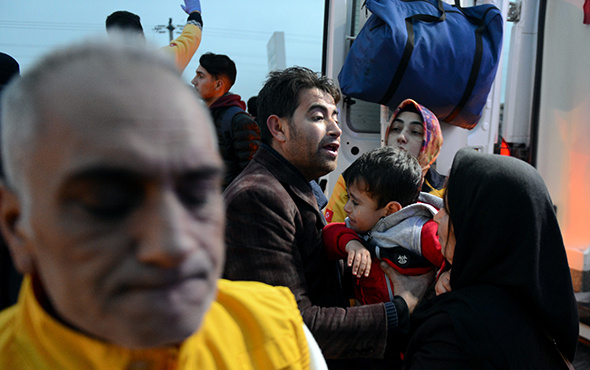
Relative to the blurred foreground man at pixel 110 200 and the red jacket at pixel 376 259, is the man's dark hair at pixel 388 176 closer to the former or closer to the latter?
the red jacket at pixel 376 259

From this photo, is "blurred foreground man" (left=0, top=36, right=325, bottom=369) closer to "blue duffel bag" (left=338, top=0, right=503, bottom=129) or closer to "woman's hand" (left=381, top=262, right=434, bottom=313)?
"woman's hand" (left=381, top=262, right=434, bottom=313)

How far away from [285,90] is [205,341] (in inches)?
57.8

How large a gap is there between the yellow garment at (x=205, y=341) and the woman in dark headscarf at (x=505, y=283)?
57 centimetres

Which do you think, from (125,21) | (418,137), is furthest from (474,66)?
(125,21)

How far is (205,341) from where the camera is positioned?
→ 681mm

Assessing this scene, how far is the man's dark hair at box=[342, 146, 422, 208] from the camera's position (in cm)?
183

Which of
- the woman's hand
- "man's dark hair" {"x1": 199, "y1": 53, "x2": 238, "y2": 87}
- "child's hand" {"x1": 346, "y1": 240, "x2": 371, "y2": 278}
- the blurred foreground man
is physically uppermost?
"man's dark hair" {"x1": 199, "y1": 53, "x2": 238, "y2": 87}

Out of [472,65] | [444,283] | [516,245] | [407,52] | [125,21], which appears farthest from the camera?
[472,65]

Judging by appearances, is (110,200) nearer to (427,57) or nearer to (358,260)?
(358,260)

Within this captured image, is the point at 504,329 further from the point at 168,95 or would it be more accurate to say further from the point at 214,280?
the point at 168,95

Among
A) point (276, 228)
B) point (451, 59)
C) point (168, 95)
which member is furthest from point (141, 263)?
point (451, 59)

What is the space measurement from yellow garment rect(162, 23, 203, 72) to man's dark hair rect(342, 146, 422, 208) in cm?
138

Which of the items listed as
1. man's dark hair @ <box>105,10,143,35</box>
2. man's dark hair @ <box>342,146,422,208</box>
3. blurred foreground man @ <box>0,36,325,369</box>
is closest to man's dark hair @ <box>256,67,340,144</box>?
man's dark hair @ <box>342,146,422,208</box>

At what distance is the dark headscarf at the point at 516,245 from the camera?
1169mm
